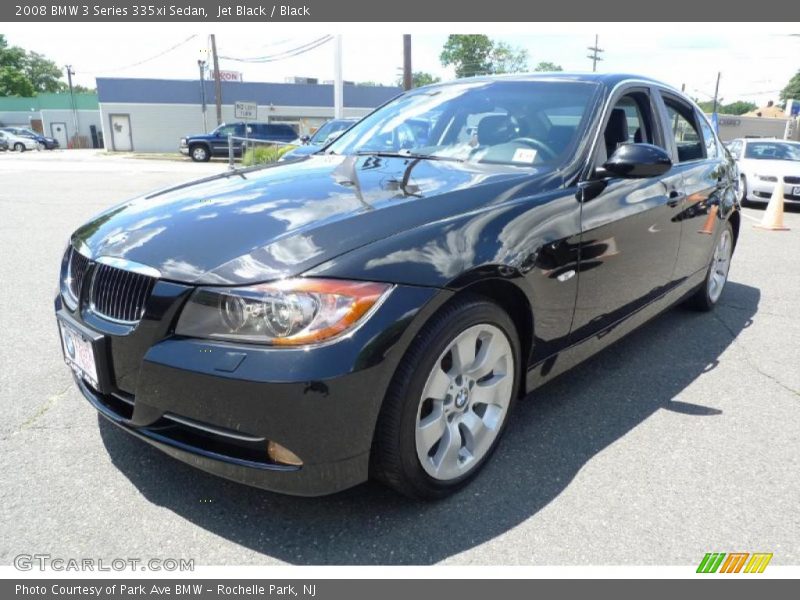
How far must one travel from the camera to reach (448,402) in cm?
238

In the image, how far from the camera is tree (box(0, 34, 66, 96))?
243ft

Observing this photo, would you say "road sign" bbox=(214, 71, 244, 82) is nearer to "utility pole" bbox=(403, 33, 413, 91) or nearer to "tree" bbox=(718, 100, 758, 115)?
"utility pole" bbox=(403, 33, 413, 91)

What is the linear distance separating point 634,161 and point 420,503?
1.88 m

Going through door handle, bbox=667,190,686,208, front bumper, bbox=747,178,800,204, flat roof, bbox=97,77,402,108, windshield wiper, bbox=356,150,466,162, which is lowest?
front bumper, bbox=747,178,800,204

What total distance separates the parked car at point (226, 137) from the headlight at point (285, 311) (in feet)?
86.8

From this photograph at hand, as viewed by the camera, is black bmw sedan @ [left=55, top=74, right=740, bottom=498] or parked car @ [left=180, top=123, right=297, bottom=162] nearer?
black bmw sedan @ [left=55, top=74, right=740, bottom=498]

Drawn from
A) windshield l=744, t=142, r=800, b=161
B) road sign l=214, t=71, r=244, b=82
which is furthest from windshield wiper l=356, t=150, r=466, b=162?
road sign l=214, t=71, r=244, b=82

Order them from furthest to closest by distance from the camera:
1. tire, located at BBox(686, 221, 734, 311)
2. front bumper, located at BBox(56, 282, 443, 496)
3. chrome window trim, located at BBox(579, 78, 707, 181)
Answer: tire, located at BBox(686, 221, 734, 311) < chrome window trim, located at BBox(579, 78, 707, 181) < front bumper, located at BBox(56, 282, 443, 496)

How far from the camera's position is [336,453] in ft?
6.57

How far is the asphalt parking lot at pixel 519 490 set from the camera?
86.3 inches

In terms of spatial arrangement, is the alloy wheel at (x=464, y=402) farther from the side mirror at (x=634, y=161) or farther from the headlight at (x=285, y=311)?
the side mirror at (x=634, y=161)

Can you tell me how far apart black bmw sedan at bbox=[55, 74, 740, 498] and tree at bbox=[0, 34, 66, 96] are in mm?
88428

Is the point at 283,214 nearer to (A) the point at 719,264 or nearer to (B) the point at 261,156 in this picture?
(A) the point at 719,264

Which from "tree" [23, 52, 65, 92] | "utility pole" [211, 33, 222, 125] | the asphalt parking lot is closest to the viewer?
the asphalt parking lot
